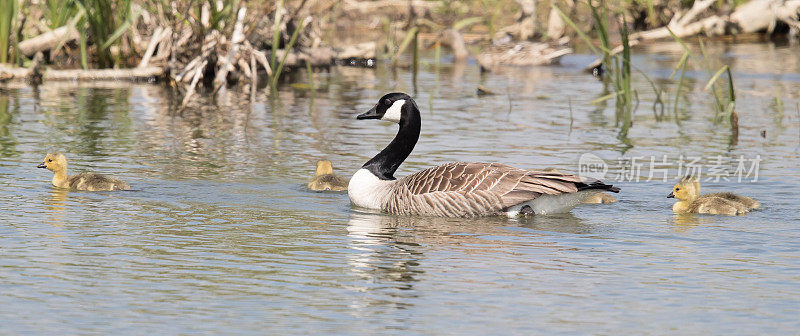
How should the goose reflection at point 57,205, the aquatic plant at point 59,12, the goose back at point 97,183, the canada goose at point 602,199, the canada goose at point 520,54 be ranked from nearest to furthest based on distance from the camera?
the goose reflection at point 57,205 → the goose back at point 97,183 → the canada goose at point 602,199 → the aquatic plant at point 59,12 → the canada goose at point 520,54

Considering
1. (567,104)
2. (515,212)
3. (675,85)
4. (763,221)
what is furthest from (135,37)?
(763,221)

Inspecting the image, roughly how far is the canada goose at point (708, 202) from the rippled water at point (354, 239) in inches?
6.1

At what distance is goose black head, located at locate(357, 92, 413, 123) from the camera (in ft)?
40.1

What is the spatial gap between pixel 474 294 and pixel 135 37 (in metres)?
17.3

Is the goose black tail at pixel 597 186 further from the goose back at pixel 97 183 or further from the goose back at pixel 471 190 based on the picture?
the goose back at pixel 97 183

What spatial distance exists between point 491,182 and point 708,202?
219 cm

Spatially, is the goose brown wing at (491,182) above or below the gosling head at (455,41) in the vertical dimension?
below

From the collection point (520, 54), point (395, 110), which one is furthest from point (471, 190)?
point (520, 54)

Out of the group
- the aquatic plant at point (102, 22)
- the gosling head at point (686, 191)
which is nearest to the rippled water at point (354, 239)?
the gosling head at point (686, 191)

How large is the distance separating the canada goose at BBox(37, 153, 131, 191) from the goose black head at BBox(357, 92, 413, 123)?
8.92 feet

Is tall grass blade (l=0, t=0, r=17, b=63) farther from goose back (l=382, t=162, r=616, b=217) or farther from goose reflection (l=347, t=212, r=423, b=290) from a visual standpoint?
goose back (l=382, t=162, r=616, b=217)

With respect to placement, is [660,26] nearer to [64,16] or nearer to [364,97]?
[364,97]

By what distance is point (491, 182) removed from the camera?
11.1 meters

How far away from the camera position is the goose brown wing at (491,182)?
10.8 m
